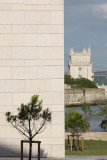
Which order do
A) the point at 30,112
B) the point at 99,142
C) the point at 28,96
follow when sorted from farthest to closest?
the point at 99,142 < the point at 28,96 < the point at 30,112

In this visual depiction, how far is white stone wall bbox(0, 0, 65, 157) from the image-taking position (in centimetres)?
1880

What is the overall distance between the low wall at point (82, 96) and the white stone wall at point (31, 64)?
104036 millimetres

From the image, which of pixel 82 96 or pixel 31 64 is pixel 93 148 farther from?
pixel 82 96

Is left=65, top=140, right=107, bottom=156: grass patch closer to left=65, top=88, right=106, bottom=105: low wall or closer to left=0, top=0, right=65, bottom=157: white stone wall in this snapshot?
left=0, top=0, right=65, bottom=157: white stone wall

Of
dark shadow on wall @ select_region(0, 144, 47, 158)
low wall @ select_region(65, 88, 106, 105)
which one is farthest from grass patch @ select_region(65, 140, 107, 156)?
low wall @ select_region(65, 88, 106, 105)

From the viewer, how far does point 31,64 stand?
18906 millimetres

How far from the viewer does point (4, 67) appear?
1889 cm

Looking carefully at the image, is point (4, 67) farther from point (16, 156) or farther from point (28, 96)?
point (16, 156)

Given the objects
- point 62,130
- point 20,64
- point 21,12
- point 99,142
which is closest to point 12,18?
point 21,12

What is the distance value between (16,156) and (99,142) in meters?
7.38

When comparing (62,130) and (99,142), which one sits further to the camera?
(99,142)

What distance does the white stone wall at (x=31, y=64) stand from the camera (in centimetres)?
1880

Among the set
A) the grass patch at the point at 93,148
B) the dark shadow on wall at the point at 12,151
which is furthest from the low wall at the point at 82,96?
the dark shadow on wall at the point at 12,151

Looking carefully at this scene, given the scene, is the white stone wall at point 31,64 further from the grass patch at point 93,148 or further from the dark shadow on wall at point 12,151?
the grass patch at point 93,148
